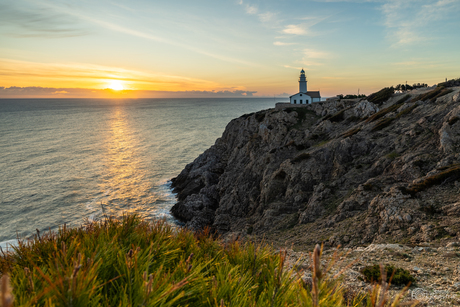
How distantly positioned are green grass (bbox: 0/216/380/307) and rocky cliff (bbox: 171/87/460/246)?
180 inches

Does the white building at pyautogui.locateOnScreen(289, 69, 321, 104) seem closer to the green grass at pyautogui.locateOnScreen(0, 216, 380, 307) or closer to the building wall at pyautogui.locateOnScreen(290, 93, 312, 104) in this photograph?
the building wall at pyautogui.locateOnScreen(290, 93, 312, 104)

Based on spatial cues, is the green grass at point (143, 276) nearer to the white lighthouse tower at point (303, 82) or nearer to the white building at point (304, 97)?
the white building at point (304, 97)

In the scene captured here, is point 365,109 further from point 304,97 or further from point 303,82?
point 303,82

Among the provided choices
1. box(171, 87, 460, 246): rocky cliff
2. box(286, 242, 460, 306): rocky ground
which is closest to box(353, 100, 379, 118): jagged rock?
box(171, 87, 460, 246): rocky cliff

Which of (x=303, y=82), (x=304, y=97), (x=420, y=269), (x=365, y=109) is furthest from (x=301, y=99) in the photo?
(x=420, y=269)

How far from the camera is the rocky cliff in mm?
18391

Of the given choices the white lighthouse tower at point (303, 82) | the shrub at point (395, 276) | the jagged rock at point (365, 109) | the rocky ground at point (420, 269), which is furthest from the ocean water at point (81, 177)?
the white lighthouse tower at point (303, 82)

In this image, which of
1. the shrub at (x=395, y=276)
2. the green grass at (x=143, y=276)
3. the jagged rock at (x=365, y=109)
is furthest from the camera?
the jagged rock at (x=365, y=109)

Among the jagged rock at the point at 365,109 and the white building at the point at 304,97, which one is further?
the white building at the point at 304,97

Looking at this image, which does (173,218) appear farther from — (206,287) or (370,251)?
(206,287)

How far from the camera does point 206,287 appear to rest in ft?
15.1

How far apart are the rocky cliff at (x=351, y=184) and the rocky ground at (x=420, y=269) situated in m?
2.26

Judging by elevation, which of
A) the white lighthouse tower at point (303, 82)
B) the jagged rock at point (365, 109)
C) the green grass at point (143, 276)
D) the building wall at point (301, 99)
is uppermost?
the white lighthouse tower at point (303, 82)

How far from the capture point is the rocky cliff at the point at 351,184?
1839cm
